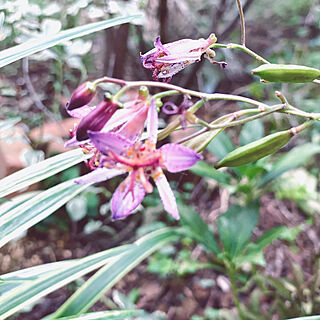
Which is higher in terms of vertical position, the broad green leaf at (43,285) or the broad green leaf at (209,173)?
the broad green leaf at (43,285)

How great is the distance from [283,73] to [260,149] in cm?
10

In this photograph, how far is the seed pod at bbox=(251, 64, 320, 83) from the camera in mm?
453

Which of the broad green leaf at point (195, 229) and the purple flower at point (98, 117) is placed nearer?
the purple flower at point (98, 117)

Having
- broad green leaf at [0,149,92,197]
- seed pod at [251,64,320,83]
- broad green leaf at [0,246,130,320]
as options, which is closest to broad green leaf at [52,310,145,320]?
broad green leaf at [0,246,130,320]

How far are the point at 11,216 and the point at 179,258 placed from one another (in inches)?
29.9

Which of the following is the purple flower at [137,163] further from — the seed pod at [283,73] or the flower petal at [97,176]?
the seed pod at [283,73]

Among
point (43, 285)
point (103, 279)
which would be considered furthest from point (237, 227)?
point (43, 285)

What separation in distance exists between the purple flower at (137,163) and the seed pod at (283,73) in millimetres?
146

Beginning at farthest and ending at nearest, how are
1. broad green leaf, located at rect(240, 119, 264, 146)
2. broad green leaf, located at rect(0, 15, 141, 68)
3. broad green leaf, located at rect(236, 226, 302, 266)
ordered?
broad green leaf, located at rect(240, 119, 264, 146), broad green leaf, located at rect(236, 226, 302, 266), broad green leaf, located at rect(0, 15, 141, 68)

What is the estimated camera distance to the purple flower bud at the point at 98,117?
0.41m

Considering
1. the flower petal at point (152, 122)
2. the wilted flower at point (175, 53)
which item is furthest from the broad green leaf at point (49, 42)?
the flower petal at point (152, 122)

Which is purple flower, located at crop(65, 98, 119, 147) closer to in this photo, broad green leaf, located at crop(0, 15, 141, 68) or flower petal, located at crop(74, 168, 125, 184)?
flower petal, located at crop(74, 168, 125, 184)

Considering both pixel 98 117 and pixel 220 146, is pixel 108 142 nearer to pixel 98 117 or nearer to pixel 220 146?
pixel 98 117

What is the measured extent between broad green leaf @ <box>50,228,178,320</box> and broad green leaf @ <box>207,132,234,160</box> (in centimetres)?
29
